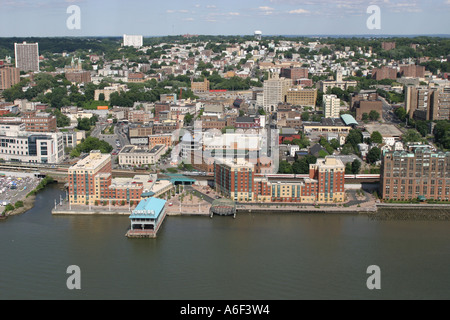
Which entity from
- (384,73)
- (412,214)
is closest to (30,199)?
(412,214)

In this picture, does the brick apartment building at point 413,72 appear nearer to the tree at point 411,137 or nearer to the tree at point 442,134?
the tree at point 442,134

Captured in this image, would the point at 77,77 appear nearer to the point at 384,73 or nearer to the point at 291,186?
the point at 384,73

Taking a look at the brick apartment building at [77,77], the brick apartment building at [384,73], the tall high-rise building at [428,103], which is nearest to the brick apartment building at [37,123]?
the tall high-rise building at [428,103]

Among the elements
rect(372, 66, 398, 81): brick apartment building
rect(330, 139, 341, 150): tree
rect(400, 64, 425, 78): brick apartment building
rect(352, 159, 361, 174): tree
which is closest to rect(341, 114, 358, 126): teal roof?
rect(330, 139, 341, 150): tree

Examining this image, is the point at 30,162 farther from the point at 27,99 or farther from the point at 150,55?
the point at 150,55

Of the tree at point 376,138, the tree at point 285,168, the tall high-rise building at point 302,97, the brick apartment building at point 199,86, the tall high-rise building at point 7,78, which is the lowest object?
the tree at point 285,168
